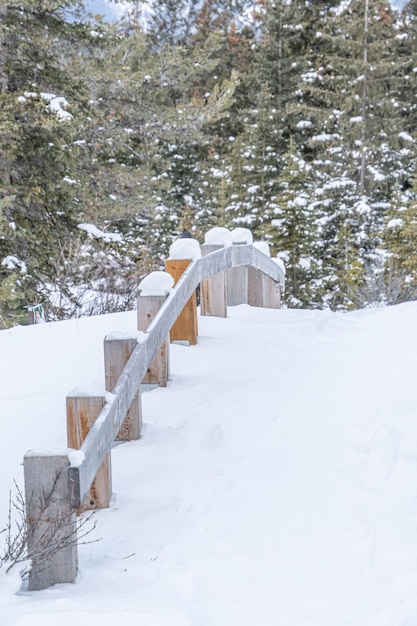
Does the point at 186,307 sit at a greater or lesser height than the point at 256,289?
lesser

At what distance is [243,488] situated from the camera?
3.17 meters

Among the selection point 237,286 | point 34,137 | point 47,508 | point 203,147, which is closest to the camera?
point 47,508

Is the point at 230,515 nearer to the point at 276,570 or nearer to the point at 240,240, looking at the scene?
the point at 276,570

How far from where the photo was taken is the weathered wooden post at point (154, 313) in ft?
14.8

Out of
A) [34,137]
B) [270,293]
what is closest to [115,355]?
[270,293]

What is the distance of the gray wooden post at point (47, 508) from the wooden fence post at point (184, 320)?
353cm

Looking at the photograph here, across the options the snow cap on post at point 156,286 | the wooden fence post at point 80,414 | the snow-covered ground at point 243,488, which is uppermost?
the snow cap on post at point 156,286

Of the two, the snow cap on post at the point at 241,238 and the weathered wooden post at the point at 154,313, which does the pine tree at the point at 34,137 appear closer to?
the snow cap on post at the point at 241,238

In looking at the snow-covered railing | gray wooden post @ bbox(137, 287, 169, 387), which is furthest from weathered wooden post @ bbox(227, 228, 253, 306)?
the snow-covered railing

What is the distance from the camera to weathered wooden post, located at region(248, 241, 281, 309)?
8.62 m

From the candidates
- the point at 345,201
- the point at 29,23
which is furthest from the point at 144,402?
the point at 345,201

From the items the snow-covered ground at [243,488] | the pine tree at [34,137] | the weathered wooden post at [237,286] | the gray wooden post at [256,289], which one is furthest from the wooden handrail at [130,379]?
the pine tree at [34,137]

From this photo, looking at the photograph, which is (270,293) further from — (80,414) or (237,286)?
(80,414)

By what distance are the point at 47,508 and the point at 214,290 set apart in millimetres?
4896
